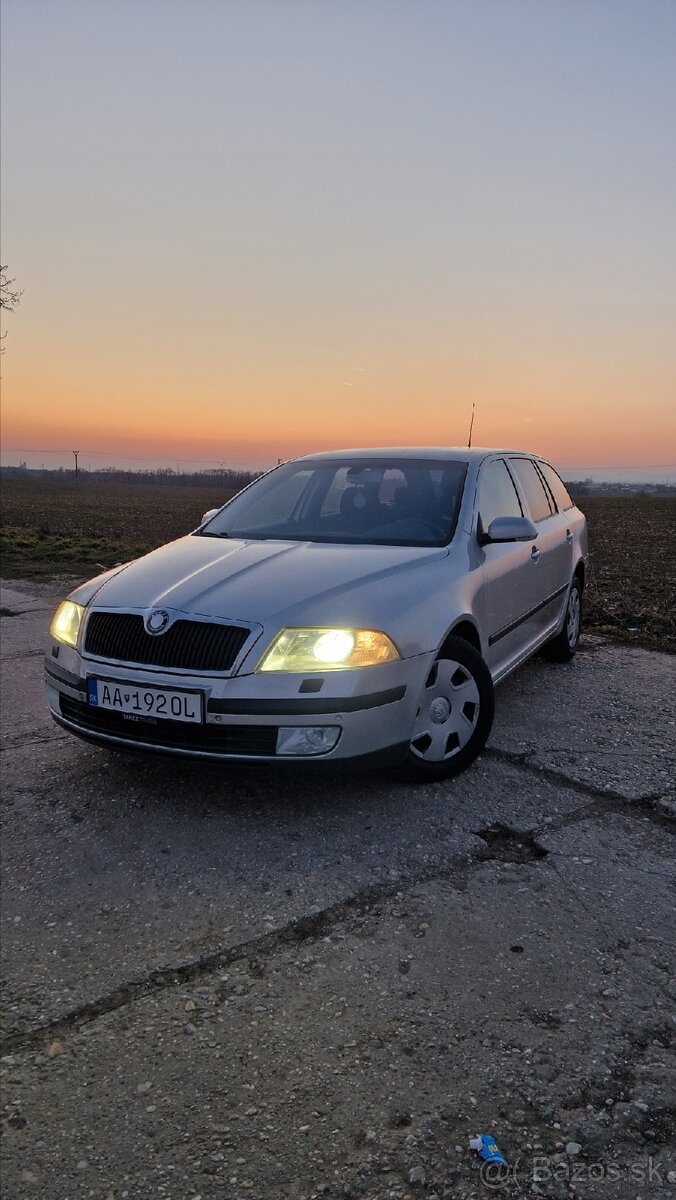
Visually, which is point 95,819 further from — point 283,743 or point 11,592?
point 11,592

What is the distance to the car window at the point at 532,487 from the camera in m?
5.57

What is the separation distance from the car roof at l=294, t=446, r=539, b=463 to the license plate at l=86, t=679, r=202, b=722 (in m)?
2.27

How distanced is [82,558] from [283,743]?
1009cm

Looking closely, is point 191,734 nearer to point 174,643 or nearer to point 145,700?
point 145,700

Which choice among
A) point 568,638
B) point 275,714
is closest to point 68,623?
point 275,714

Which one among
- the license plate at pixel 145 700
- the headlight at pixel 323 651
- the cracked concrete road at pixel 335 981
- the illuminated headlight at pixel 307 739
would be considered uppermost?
the headlight at pixel 323 651

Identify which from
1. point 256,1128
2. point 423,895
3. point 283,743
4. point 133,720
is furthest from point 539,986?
point 133,720

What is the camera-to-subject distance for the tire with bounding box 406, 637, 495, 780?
12.2ft

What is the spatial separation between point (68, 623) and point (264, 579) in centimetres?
94

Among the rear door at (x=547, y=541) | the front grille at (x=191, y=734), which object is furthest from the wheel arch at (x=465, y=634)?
the rear door at (x=547, y=541)

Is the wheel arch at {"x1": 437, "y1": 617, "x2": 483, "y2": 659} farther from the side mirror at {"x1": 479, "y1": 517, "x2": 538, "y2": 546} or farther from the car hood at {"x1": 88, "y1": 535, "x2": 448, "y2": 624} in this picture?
the side mirror at {"x1": 479, "y1": 517, "x2": 538, "y2": 546}

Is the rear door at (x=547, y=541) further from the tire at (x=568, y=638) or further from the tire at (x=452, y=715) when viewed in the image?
the tire at (x=452, y=715)

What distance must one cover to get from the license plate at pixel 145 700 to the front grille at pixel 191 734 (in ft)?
Result: 0.10

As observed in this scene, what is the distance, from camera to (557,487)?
659cm
